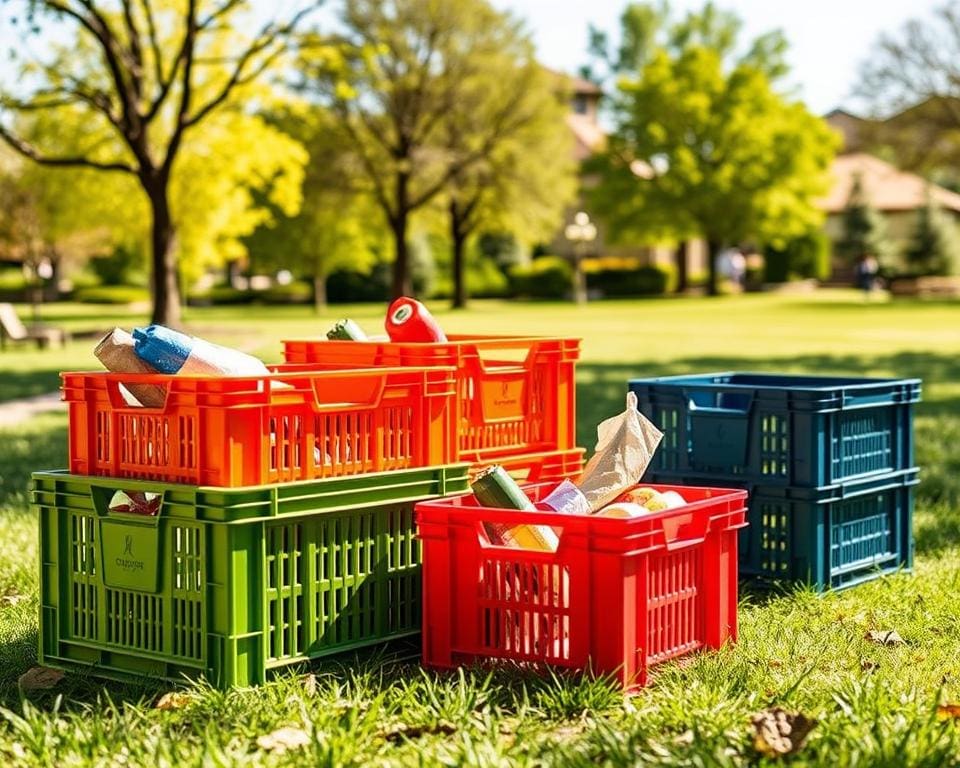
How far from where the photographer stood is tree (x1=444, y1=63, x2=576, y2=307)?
50562mm

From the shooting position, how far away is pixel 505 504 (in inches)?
205

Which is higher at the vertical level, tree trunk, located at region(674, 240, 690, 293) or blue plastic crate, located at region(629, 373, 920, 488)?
tree trunk, located at region(674, 240, 690, 293)

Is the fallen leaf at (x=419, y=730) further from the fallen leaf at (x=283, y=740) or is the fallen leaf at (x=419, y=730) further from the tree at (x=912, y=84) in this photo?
the tree at (x=912, y=84)

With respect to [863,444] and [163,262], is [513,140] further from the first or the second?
→ [863,444]

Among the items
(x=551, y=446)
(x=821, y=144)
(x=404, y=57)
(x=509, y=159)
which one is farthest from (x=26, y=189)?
(x=551, y=446)

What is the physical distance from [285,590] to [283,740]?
0.84 meters

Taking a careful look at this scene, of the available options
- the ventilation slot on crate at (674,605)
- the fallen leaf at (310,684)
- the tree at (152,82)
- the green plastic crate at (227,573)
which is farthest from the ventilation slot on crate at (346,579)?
the tree at (152,82)

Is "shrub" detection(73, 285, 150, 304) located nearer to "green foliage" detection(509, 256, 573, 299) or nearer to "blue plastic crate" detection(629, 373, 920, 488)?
"green foliage" detection(509, 256, 573, 299)

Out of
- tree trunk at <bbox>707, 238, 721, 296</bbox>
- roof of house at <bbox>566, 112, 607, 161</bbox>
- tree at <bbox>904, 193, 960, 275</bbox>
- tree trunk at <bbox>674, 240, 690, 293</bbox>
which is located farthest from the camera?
roof of house at <bbox>566, 112, 607, 161</bbox>

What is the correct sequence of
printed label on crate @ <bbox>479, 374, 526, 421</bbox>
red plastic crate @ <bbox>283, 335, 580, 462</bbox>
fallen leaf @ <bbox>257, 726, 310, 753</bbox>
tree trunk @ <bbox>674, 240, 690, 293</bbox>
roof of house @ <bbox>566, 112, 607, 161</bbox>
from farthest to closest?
1. roof of house @ <bbox>566, 112, 607, 161</bbox>
2. tree trunk @ <bbox>674, 240, 690, 293</bbox>
3. printed label on crate @ <bbox>479, 374, 526, 421</bbox>
4. red plastic crate @ <bbox>283, 335, 580, 462</bbox>
5. fallen leaf @ <bbox>257, 726, 310, 753</bbox>

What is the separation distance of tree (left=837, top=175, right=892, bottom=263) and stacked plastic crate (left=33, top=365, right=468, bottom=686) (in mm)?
69331

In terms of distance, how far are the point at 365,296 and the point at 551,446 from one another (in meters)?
57.5

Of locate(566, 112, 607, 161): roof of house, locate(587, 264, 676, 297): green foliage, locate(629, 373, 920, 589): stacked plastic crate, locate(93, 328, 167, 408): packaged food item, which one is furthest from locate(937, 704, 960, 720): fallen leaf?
locate(566, 112, 607, 161): roof of house

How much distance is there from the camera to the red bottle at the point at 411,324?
5.89 meters
